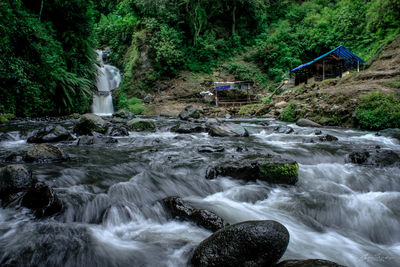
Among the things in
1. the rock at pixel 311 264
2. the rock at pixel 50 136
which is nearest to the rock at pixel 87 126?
the rock at pixel 50 136

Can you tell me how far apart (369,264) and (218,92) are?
21.4 m

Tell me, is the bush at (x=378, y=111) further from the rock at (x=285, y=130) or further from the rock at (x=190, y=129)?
the rock at (x=190, y=129)

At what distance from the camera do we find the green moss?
4184mm

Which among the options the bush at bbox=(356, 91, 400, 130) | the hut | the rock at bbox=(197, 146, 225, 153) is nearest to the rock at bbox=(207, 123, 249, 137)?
the rock at bbox=(197, 146, 225, 153)

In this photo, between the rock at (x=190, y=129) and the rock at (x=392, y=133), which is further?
the rock at (x=190, y=129)

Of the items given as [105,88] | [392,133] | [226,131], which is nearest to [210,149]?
[226,131]

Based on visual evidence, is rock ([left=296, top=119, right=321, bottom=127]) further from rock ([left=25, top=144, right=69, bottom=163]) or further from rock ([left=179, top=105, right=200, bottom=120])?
rock ([left=25, top=144, right=69, bottom=163])

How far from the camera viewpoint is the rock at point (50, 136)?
273 inches

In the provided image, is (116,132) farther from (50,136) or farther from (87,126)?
(50,136)

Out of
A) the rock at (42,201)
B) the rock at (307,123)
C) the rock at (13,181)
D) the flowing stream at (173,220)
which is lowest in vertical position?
the flowing stream at (173,220)

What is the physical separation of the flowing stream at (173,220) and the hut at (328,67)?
1953 cm

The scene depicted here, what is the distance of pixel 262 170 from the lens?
426 centimetres

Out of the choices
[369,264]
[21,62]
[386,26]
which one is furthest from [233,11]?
[369,264]

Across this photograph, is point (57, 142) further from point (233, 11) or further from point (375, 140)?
point (233, 11)
